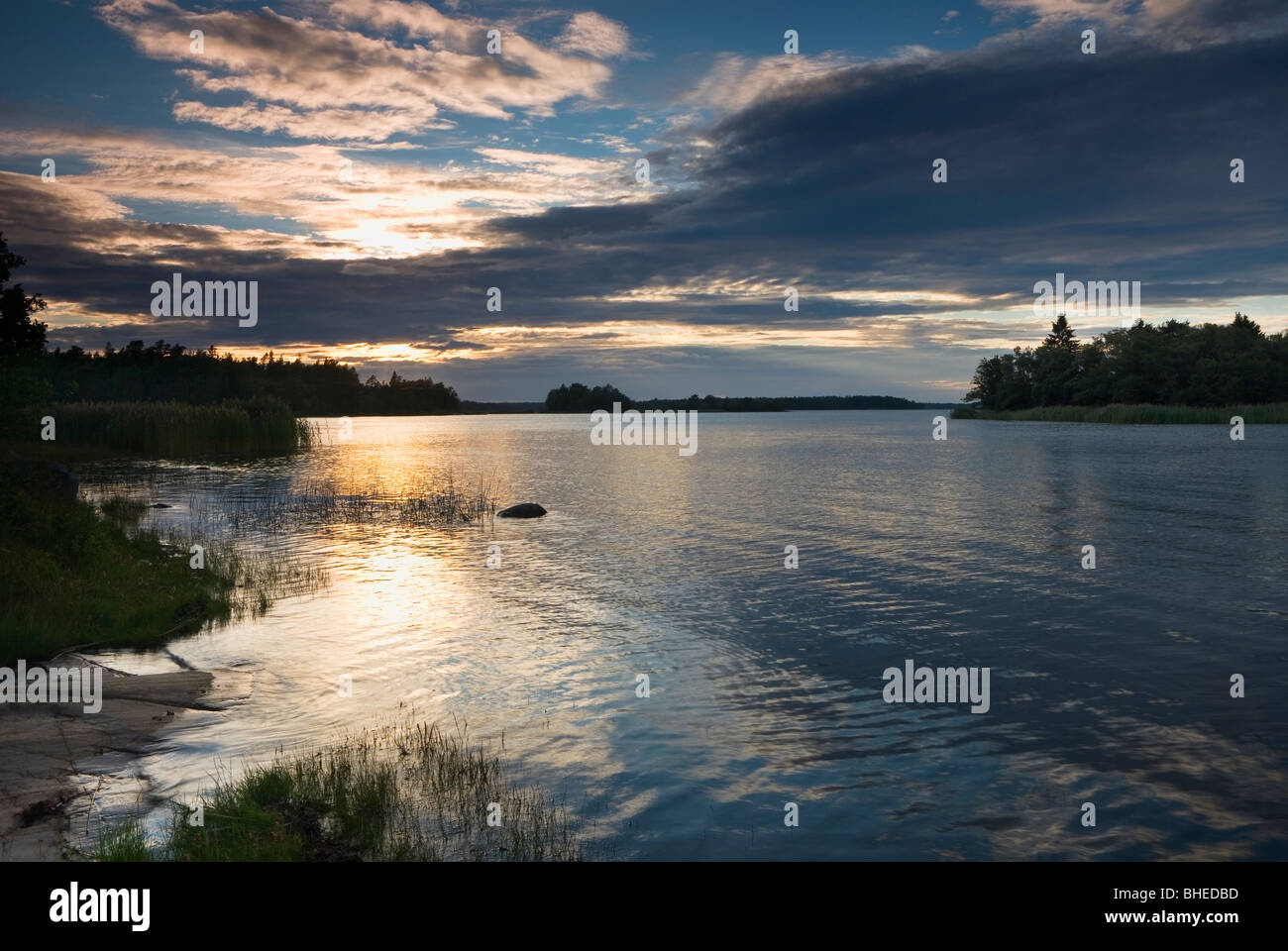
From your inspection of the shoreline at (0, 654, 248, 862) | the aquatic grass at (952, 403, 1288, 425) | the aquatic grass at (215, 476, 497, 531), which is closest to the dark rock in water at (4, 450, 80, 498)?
the aquatic grass at (215, 476, 497, 531)

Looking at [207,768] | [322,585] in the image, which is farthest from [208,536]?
[207,768]

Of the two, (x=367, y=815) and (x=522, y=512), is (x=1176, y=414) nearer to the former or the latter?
(x=522, y=512)

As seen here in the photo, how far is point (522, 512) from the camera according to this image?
1726 inches

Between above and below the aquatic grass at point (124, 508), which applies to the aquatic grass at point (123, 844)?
below

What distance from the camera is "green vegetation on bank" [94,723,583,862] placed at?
879 cm

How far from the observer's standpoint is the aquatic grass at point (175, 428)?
74.7 m

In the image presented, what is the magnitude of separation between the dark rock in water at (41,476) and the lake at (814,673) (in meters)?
6.93

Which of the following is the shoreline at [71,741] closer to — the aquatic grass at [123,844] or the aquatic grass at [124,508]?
the aquatic grass at [123,844]

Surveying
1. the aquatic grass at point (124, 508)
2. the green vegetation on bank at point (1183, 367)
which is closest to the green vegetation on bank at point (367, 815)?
the aquatic grass at point (124, 508)

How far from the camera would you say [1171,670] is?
16141 mm

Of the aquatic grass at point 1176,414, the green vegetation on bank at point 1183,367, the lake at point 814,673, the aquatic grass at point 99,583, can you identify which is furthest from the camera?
the green vegetation on bank at point 1183,367

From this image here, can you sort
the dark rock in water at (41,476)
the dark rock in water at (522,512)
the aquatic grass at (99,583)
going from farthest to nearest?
the dark rock in water at (522,512), the dark rock in water at (41,476), the aquatic grass at (99,583)

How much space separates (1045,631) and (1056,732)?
6.93 meters
